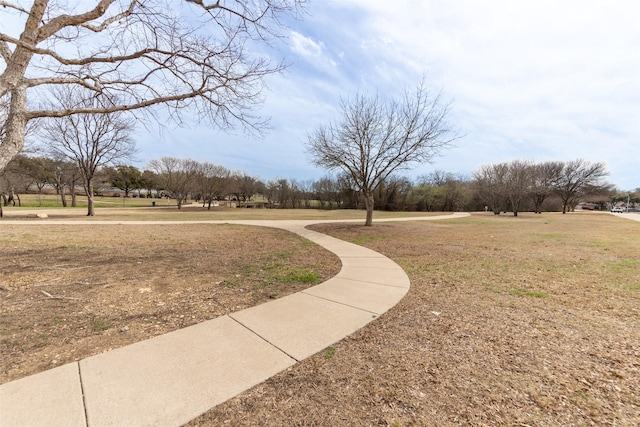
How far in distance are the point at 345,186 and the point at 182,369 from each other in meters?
45.7

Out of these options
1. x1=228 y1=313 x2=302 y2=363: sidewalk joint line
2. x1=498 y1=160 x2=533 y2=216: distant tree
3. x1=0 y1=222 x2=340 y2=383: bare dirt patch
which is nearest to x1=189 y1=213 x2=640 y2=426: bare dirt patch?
x1=228 y1=313 x2=302 y2=363: sidewalk joint line

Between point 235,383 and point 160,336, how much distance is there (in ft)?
4.34

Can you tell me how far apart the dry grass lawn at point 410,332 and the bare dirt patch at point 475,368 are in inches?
0.5

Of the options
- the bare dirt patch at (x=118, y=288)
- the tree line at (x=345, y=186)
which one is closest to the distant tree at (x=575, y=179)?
the tree line at (x=345, y=186)

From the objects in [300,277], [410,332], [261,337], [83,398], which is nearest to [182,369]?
[83,398]

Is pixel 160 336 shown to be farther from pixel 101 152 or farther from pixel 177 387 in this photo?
pixel 101 152

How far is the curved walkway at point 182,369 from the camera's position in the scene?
1.82 m

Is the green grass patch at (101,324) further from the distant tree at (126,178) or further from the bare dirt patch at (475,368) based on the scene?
the distant tree at (126,178)

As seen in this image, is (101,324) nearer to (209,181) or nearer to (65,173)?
(209,181)

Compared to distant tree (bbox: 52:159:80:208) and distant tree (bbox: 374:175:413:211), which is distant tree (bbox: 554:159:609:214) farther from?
distant tree (bbox: 52:159:80:208)

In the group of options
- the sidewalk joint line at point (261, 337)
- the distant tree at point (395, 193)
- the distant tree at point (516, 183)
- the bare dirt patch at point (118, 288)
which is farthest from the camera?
the distant tree at point (395, 193)

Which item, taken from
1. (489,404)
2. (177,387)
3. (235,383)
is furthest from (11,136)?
(489,404)

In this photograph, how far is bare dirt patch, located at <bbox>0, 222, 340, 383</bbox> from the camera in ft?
9.18

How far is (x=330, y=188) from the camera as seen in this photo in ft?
173
